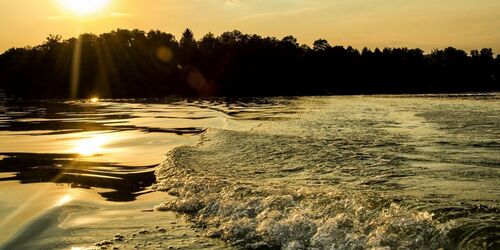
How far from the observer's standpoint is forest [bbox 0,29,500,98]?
10662cm

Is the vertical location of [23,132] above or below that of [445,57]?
below

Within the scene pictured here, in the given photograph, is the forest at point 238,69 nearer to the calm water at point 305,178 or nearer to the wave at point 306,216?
the calm water at point 305,178

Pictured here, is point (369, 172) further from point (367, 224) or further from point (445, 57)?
point (445, 57)

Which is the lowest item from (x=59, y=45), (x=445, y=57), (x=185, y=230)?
(x=185, y=230)

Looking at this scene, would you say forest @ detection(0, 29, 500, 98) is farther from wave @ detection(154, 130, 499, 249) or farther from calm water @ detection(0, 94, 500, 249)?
wave @ detection(154, 130, 499, 249)

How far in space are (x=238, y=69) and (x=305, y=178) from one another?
4178 inches

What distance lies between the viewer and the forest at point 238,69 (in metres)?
107

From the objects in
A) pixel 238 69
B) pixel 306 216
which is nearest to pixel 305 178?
pixel 306 216

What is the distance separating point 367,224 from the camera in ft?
19.1

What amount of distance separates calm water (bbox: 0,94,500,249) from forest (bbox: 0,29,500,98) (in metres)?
86.8

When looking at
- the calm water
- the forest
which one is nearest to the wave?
the calm water

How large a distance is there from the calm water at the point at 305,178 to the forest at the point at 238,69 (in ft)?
285

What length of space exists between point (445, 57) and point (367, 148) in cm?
11709

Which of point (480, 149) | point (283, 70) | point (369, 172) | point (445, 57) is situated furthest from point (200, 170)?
point (445, 57)
